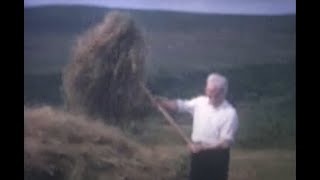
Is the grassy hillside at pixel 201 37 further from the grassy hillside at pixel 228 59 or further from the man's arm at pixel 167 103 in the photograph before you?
the man's arm at pixel 167 103

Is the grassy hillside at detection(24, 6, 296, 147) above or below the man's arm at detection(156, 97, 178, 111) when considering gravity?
above

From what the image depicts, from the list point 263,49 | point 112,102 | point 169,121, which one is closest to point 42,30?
point 112,102

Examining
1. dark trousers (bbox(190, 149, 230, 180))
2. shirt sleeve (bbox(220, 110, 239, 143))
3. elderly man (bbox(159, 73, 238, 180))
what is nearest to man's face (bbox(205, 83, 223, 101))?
elderly man (bbox(159, 73, 238, 180))

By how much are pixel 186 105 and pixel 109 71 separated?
0.36 meters

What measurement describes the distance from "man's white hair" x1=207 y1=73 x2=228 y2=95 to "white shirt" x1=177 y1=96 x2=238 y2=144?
2.4 inches

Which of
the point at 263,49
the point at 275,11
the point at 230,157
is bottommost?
the point at 230,157

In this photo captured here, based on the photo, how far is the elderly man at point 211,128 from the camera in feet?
8.21

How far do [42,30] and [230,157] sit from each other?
3.19 feet

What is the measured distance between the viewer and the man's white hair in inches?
99.1

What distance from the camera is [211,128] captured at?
251cm

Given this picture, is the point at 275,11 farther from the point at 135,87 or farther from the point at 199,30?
the point at 135,87

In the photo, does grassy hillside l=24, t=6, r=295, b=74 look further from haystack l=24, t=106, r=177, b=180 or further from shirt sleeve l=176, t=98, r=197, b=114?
haystack l=24, t=106, r=177, b=180

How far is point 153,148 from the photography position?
2521mm

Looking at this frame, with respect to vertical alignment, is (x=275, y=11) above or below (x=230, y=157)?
above
